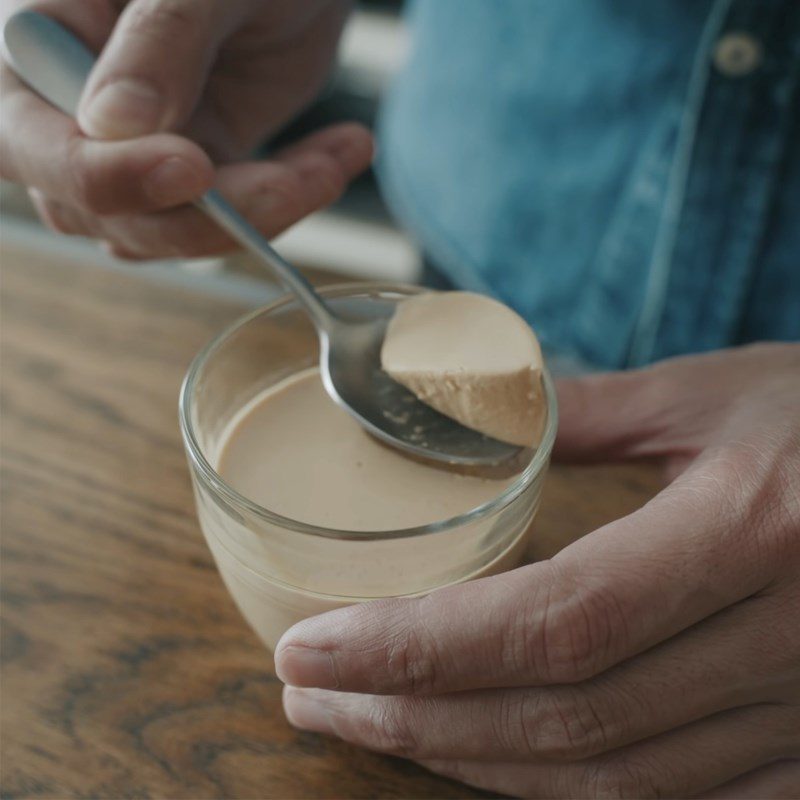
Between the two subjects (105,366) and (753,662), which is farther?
(105,366)

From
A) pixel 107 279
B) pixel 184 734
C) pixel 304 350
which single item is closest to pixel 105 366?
pixel 107 279

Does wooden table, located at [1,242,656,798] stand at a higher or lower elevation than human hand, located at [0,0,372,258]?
lower

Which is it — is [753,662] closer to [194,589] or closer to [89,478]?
[194,589]

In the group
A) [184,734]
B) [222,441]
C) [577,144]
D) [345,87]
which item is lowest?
[345,87]

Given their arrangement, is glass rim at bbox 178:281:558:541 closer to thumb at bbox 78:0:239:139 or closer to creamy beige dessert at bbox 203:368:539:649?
creamy beige dessert at bbox 203:368:539:649

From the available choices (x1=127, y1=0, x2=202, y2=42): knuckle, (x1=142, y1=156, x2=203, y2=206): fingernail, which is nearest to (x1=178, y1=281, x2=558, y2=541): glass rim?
(x1=142, y1=156, x2=203, y2=206): fingernail

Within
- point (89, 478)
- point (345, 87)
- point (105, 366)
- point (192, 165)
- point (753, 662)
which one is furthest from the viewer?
point (345, 87)

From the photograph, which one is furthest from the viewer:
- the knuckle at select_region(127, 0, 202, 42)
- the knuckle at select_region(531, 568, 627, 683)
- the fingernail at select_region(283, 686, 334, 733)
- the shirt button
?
the shirt button

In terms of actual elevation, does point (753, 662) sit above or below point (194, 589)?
above
